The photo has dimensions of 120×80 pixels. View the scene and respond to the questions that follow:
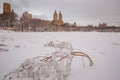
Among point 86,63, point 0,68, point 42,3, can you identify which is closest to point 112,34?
point 86,63

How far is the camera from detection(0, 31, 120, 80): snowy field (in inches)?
46.4

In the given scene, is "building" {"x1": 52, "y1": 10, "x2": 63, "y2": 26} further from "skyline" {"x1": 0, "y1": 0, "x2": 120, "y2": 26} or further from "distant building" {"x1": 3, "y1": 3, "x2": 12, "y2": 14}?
"distant building" {"x1": 3, "y1": 3, "x2": 12, "y2": 14}

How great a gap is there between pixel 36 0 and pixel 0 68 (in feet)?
2.78

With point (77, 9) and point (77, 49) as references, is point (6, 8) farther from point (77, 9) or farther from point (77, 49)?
point (77, 49)

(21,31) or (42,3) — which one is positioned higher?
(42,3)

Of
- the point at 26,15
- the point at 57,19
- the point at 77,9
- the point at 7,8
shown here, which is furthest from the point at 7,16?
the point at 77,9

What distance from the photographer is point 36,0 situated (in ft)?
4.52

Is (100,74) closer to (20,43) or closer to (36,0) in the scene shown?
(20,43)

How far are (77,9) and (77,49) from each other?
0.44m

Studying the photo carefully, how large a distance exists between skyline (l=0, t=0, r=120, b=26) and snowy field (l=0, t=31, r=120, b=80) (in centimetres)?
15

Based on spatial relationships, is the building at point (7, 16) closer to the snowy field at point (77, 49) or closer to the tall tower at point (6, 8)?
the tall tower at point (6, 8)

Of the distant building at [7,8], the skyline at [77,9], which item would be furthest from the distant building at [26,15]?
the distant building at [7,8]

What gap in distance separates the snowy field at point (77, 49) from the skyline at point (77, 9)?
154 millimetres

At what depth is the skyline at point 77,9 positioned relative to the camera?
1289 mm
